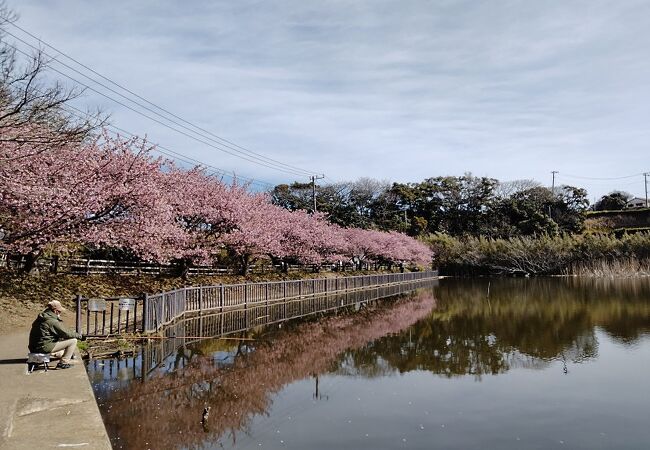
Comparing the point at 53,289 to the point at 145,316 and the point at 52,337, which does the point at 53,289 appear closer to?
the point at 145,316

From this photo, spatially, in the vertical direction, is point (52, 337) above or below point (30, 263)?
below

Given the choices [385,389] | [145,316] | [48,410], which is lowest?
[385,389]

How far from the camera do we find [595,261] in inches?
2525

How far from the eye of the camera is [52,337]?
10070 millimetres

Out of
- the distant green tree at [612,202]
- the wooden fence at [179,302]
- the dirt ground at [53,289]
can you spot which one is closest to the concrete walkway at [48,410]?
the wooden fence at [179,302]

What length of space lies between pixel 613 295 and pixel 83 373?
33.9 meters

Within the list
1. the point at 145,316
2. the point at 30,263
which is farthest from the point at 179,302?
the point at 30,263

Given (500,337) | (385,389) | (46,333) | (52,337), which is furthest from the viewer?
(500,337)

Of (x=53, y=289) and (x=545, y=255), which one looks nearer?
(x=53, y=289)

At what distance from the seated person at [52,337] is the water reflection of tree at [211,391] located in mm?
1330

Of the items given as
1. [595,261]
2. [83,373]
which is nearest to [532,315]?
[83,373]

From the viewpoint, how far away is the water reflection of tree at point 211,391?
321 inches

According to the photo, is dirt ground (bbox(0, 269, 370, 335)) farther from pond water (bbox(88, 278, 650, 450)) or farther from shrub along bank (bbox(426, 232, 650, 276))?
shrub along bank (bbox(426, 232, 650, 276))

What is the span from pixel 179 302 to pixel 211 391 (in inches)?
405
